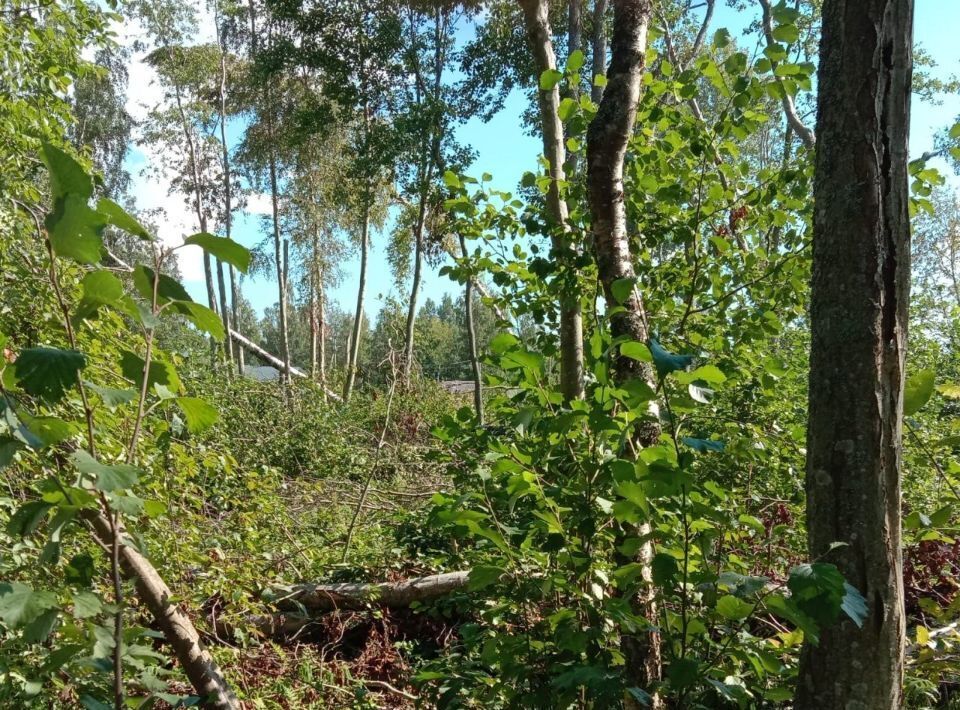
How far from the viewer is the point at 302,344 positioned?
59.5 metres

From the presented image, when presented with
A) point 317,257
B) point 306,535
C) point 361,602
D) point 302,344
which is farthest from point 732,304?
point 302,344

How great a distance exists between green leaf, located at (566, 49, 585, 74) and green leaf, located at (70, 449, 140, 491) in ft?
5.42

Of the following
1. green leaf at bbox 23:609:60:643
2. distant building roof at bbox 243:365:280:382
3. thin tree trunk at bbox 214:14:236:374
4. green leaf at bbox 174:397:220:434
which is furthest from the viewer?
thin tree trunk at bbox 214:14:236:374

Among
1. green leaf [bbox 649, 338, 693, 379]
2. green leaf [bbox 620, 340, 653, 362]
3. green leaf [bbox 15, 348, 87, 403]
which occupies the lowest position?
green leaf [bbox 15, 348, 87, 403]

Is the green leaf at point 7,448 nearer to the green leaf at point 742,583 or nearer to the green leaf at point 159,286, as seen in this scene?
the green leaf at point 159,286

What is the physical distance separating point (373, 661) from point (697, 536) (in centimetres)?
356

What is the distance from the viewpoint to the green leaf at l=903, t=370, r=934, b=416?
1.41 metres

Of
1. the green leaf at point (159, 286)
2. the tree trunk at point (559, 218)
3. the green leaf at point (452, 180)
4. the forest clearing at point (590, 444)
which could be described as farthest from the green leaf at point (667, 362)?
the green leaf at point (452, 180)

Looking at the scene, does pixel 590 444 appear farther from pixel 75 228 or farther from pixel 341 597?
pixel 341 597

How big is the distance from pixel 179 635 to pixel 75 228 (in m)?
1.74

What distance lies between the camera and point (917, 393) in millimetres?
1418

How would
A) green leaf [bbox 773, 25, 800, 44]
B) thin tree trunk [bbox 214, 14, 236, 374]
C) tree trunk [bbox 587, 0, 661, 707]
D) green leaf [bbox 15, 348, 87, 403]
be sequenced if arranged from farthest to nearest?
thin tree trunk [bbox 214, 14, 236, 374], tree trunk [bbox 587, 0, 661, 707], green leaf [bbox 773, 25, 800, 44], green leaf [bbox 15, 348, 87, 403]

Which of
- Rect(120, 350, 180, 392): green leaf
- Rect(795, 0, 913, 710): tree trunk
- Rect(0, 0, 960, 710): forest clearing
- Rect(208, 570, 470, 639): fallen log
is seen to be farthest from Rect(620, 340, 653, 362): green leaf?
Rect(208, 570, 470, 639): fallen log

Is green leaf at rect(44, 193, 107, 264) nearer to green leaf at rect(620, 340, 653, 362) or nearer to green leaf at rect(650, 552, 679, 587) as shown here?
green leaf at rect(620, 340, 653, 362)
